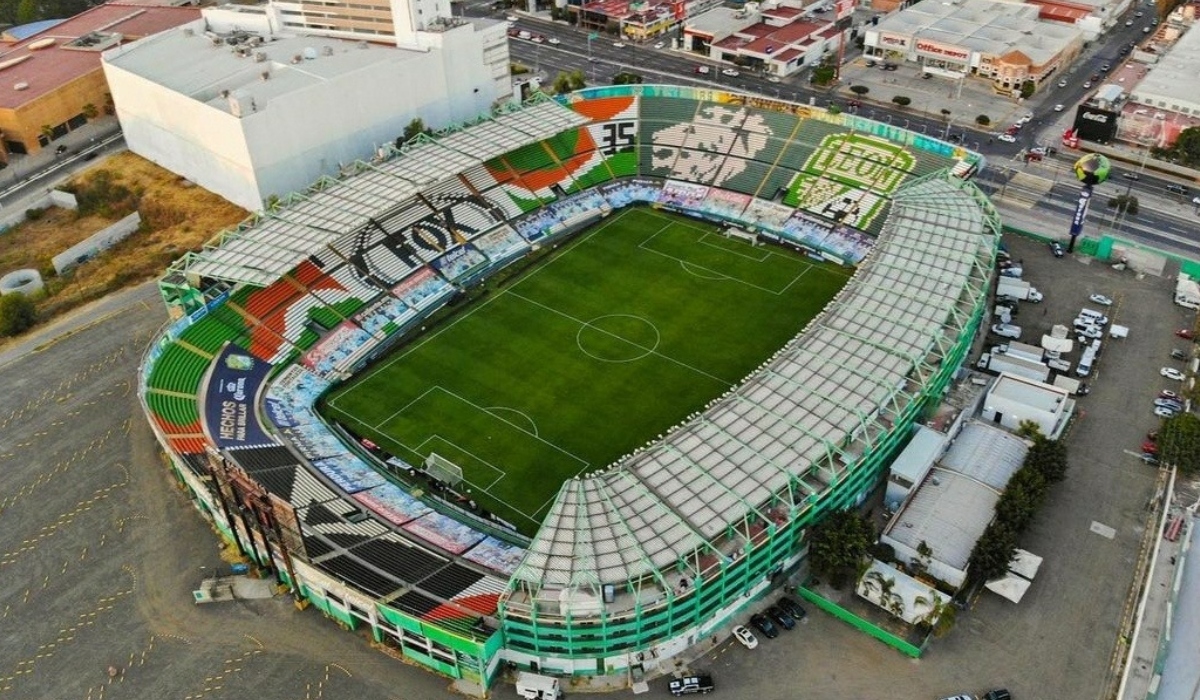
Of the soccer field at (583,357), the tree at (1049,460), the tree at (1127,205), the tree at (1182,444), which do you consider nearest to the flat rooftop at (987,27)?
the tree at (1127,205)

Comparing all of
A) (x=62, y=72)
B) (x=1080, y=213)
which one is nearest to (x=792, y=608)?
(x=1080, y=213)

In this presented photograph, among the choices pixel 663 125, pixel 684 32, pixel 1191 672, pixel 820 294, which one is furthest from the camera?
pixel 684 32

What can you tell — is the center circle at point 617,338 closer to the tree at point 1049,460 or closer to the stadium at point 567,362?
the stadium at point 567,362

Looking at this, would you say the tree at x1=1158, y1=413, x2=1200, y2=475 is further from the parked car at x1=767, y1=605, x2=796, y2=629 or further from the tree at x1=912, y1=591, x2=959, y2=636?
the parked car at x1=767, y1=605, x2=796, y2=629

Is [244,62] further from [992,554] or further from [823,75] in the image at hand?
[992,554]

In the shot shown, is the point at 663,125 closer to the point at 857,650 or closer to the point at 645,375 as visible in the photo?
the point at 645,375

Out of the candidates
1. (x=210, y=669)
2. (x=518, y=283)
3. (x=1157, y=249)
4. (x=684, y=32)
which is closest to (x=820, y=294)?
(x=518, y=283)
